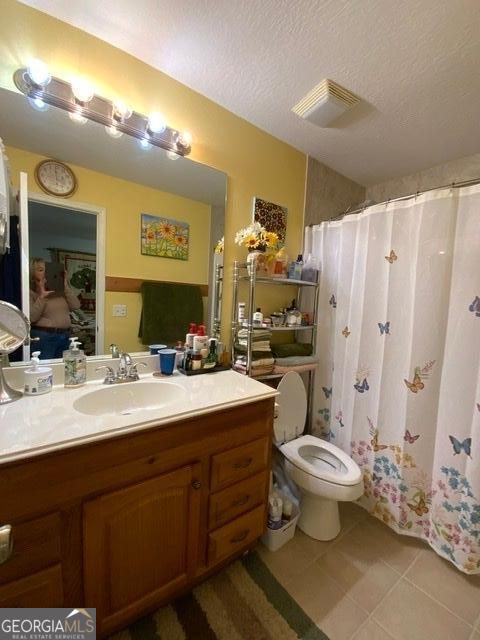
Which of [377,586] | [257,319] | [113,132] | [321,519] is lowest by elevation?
[377,586]

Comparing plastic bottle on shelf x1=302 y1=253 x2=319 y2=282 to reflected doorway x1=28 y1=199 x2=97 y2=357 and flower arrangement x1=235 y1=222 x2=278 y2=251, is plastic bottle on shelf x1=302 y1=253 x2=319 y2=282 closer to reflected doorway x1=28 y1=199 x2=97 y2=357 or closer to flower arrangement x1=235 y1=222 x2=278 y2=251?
flower arrangement x1=235 y1=222 x2=278 y2=251

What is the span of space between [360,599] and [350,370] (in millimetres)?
1045

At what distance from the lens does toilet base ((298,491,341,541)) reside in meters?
1.40

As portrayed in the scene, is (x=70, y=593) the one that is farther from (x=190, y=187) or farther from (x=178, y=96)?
(x=178, y=96)

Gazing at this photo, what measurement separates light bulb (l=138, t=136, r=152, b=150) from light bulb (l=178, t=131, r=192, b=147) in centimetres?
15

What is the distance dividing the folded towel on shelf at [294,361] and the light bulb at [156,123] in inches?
54.0

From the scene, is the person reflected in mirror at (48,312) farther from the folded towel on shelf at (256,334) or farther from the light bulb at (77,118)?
the folded towel on shelf at (256,334)

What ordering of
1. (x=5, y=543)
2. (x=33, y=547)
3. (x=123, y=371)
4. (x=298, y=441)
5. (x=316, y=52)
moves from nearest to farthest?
(x=5, y=543), (x=33, y=547), (x=316, y=52), (x=123, y=371), (x=298, y=441)

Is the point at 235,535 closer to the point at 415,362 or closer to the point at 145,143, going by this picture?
the point at 415,362

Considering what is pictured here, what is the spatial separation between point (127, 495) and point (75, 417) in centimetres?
30

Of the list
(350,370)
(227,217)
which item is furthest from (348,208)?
(350,370)

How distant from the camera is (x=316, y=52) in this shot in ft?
3.59

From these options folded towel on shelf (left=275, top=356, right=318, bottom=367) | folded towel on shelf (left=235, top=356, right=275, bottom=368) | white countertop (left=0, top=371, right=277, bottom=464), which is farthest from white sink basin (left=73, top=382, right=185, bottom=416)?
folded towel on shelf (left=275, top=356, right=318, bottom=367)

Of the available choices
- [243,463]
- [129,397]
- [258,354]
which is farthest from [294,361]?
[129,397]
